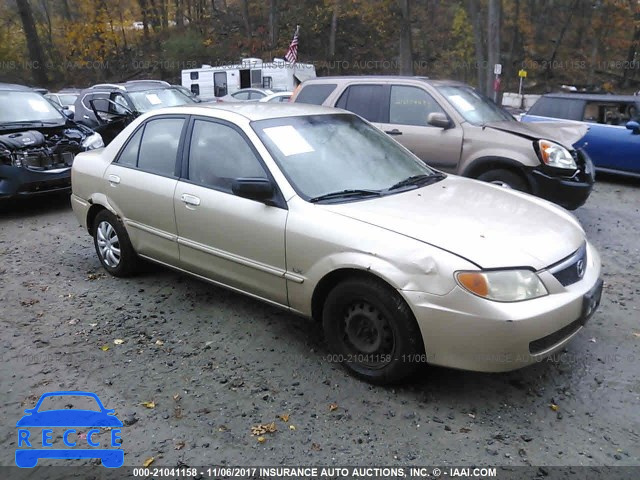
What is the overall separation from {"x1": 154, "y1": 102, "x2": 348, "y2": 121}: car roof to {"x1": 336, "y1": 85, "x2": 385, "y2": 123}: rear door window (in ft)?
9.02

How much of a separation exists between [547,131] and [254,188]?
494 cm

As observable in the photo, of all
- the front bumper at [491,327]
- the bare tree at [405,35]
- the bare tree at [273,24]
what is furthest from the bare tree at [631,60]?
the front bumper at [491,327]

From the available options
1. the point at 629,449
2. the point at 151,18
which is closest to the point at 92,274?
the point at 629,449

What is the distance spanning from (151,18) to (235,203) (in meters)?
40.9

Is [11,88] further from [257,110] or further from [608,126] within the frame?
[608,126]

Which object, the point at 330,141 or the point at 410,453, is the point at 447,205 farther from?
the point at 410,453

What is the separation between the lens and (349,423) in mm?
3068

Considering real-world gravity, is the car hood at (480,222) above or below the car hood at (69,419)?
above

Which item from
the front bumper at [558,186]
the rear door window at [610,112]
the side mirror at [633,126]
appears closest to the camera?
the front bumper at [558,186]

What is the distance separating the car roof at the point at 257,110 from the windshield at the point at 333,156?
0.30 ft

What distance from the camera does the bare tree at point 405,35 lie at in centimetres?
2142

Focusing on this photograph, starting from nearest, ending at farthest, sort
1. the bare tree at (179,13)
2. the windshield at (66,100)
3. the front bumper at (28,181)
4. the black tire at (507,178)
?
the black tire at (507,178) < the front bumper at (28,181) < the windshield at (66,100) < the bare tree at (179,13)

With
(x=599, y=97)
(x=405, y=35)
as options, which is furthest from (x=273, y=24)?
(x=599, y=97)

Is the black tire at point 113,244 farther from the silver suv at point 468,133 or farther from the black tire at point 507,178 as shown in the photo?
the black tire at point 507,178
